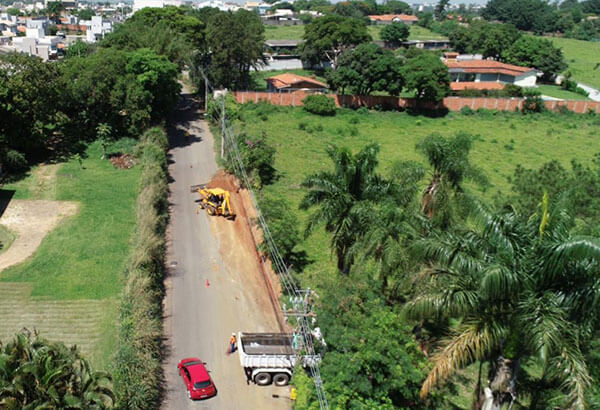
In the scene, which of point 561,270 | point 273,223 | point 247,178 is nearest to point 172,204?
point 247,178

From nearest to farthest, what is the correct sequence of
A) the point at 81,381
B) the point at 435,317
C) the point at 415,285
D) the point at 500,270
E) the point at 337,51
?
Result: the point at 500,270 → the point at 435,317 → the point at 81,381 → the point at 415,285 → the point at 337,51

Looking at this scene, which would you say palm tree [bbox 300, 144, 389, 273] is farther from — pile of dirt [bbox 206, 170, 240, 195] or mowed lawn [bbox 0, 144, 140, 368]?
pile of dirt [bbox 206, 170, 240, 195]

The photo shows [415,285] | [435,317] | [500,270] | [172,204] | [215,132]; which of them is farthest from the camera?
[215,132]

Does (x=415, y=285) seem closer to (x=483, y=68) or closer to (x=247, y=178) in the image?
(x=247, y=178)

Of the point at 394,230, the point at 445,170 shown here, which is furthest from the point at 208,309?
the point at 445,170

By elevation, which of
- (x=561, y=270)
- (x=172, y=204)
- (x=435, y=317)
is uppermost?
(x=561, y=270)

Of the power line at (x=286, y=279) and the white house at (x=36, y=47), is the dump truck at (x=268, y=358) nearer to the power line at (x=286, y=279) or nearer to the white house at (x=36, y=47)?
the power line at (x=286, y=279)

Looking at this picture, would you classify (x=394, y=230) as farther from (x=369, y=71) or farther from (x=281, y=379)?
(x=369, y=71)

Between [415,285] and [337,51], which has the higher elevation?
[337,51]
